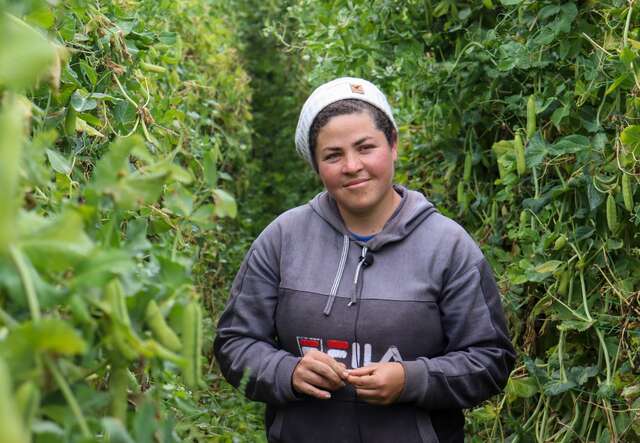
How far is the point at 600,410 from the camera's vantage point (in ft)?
7.36

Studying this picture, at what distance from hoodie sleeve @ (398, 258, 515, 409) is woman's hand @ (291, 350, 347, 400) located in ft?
0.41

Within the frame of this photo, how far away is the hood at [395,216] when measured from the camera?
76.1 inches

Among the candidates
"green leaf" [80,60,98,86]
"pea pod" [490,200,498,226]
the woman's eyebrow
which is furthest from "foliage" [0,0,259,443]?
"pea pod" [490,200,498,226]

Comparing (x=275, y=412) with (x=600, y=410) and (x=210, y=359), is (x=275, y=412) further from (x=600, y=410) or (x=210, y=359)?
(x=210, y=359)

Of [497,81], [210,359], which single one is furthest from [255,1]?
[497,81]

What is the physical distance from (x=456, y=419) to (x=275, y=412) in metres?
0.37

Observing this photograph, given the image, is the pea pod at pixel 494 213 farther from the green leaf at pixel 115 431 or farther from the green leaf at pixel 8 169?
the green leaf at pixel 8 169

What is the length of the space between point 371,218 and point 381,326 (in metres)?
0.24

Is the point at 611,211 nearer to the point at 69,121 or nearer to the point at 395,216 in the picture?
the point at 395,216

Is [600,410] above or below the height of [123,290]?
below

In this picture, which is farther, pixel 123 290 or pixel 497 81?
pixel 497 81

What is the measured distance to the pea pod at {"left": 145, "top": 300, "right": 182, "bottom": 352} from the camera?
909 mm

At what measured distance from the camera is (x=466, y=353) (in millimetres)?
1878

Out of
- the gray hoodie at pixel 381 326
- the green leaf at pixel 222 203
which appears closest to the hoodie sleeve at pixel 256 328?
the gray hoodie at pixel 381 326
